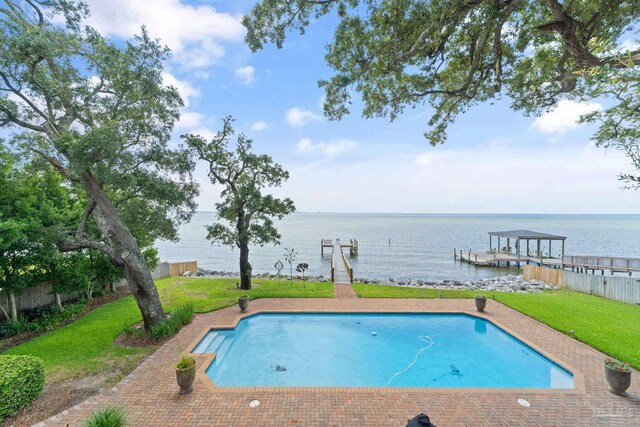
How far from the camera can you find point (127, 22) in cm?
854

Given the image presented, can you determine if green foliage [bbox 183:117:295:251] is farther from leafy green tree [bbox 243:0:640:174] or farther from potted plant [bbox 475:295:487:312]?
potted plant [bbox 475:295:487:312]

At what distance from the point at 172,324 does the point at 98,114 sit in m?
7.12

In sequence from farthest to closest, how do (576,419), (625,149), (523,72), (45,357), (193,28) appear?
(193,28)
(523,72)
(45,357)
(625,149)
(576,419)

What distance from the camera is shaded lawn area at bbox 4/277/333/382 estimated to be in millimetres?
7438

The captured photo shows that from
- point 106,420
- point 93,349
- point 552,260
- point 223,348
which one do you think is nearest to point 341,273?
point 223,348

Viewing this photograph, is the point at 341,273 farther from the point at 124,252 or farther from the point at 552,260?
the point at 552,260

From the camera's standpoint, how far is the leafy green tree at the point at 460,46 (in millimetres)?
6242

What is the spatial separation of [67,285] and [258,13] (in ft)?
40.4

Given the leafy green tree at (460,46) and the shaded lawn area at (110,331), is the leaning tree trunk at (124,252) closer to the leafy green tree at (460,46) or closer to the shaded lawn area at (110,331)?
the shaded lawn area at (110,331)

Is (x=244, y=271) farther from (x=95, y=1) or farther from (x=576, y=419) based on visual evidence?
(x=576, y=419)

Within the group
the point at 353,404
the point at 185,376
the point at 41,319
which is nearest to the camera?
the point at 353,404

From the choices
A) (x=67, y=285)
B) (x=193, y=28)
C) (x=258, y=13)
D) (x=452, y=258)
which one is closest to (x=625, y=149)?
(x=258, y=13)

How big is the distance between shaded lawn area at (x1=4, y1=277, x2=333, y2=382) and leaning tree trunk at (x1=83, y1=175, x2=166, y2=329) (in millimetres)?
1322

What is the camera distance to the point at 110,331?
9.73 m
